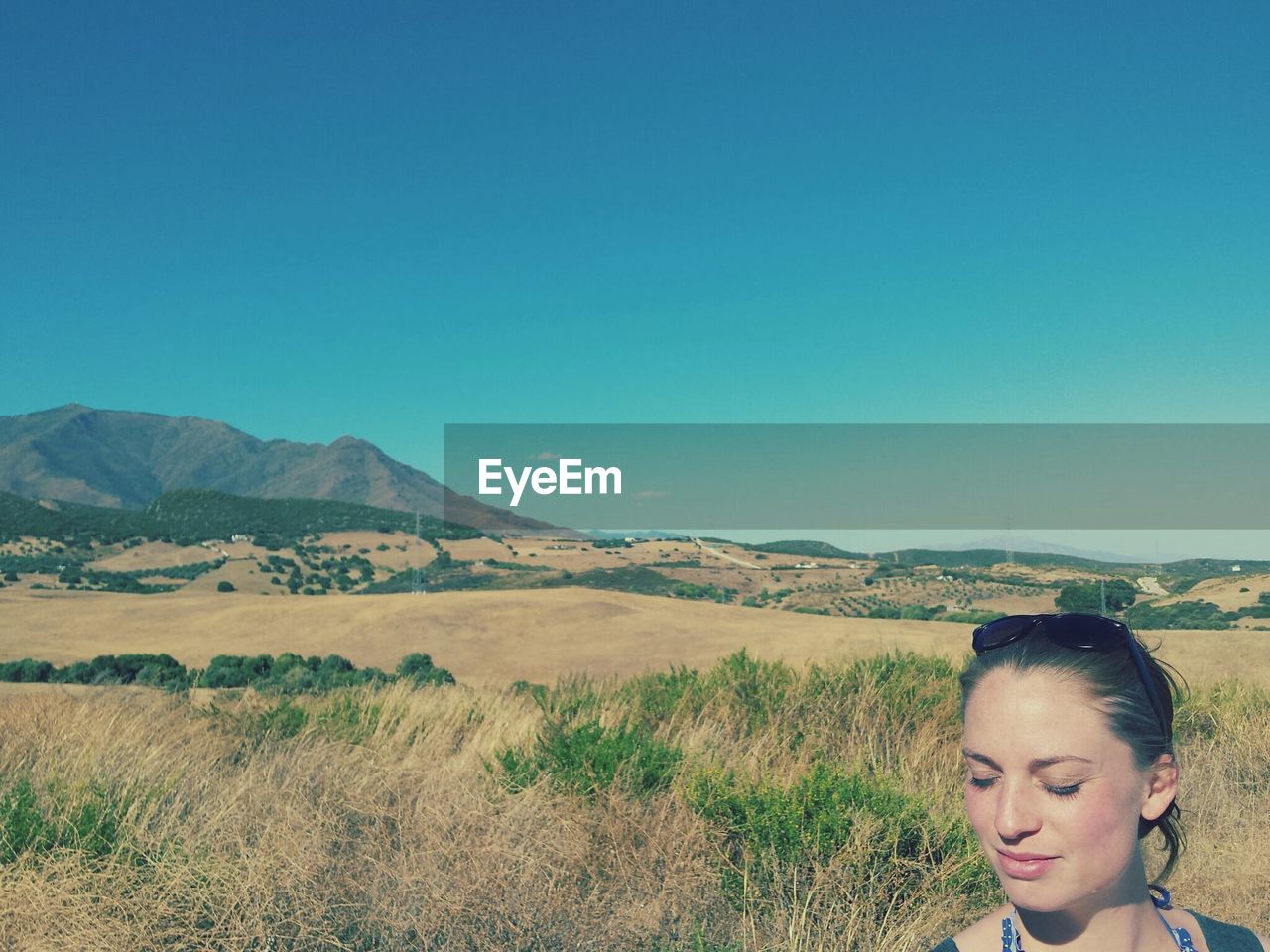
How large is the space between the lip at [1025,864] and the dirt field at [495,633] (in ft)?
58.0

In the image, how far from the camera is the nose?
174cm

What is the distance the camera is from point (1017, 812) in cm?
175

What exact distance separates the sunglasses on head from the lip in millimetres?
355

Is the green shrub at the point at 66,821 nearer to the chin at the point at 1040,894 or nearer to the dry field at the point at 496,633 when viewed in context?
the chin at the point at 1040,894

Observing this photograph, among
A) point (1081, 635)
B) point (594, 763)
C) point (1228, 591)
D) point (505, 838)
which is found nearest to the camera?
point (1081, 635)

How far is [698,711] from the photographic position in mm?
10516

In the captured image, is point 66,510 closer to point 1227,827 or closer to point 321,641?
point 321,641

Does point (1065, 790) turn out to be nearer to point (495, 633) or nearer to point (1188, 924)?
point (1188, 924)

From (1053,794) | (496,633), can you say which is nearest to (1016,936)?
(1053,794)

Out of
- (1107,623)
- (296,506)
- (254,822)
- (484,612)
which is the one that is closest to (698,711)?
(254,822)

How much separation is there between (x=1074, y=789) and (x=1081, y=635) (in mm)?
288

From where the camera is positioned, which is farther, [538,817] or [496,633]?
[496,633]

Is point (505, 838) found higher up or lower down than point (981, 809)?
lower down

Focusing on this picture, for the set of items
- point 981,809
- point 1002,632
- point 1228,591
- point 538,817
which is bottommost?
point 538,817
